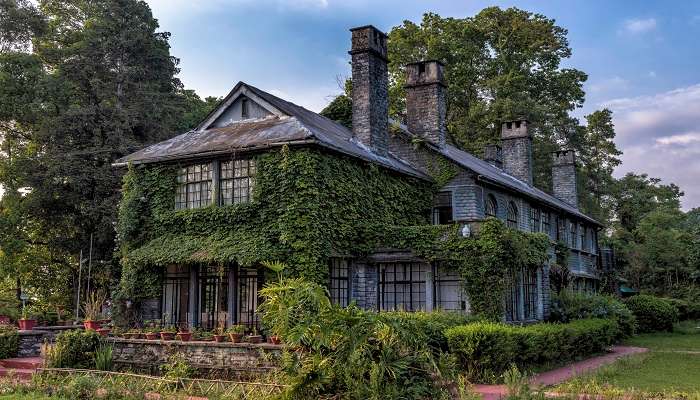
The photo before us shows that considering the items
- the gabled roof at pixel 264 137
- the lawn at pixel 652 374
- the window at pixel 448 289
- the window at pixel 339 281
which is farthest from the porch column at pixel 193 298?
the lawn at pixel 652 374

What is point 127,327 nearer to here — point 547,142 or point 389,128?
point 389,128

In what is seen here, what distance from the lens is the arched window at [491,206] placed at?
24.2 meters

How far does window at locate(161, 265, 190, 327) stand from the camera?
20281 millimetres

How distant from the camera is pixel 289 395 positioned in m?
10.1

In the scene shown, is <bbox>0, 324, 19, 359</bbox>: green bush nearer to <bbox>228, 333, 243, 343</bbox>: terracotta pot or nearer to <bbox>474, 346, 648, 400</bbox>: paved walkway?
<bbox>228, 333, 243, 343</bbox>: terracotta pot

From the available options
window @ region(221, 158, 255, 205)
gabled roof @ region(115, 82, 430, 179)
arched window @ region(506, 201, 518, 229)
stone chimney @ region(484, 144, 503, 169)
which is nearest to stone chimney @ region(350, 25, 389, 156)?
gabled roof @ region(115, 82, 430, 179)

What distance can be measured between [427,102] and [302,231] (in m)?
9.84

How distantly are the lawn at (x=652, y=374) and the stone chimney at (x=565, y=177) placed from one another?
1539 centimetres

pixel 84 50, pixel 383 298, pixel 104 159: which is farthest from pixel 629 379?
pixel 84 50

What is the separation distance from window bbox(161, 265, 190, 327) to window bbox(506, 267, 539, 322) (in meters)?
9.77

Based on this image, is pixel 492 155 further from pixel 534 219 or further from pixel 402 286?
pixel 402 286

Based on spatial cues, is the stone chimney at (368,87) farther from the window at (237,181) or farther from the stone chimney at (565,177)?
the stone chimney at (565,177)

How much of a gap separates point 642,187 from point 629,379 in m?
46.1

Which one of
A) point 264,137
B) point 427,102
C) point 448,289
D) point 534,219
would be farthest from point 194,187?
point 534,219
